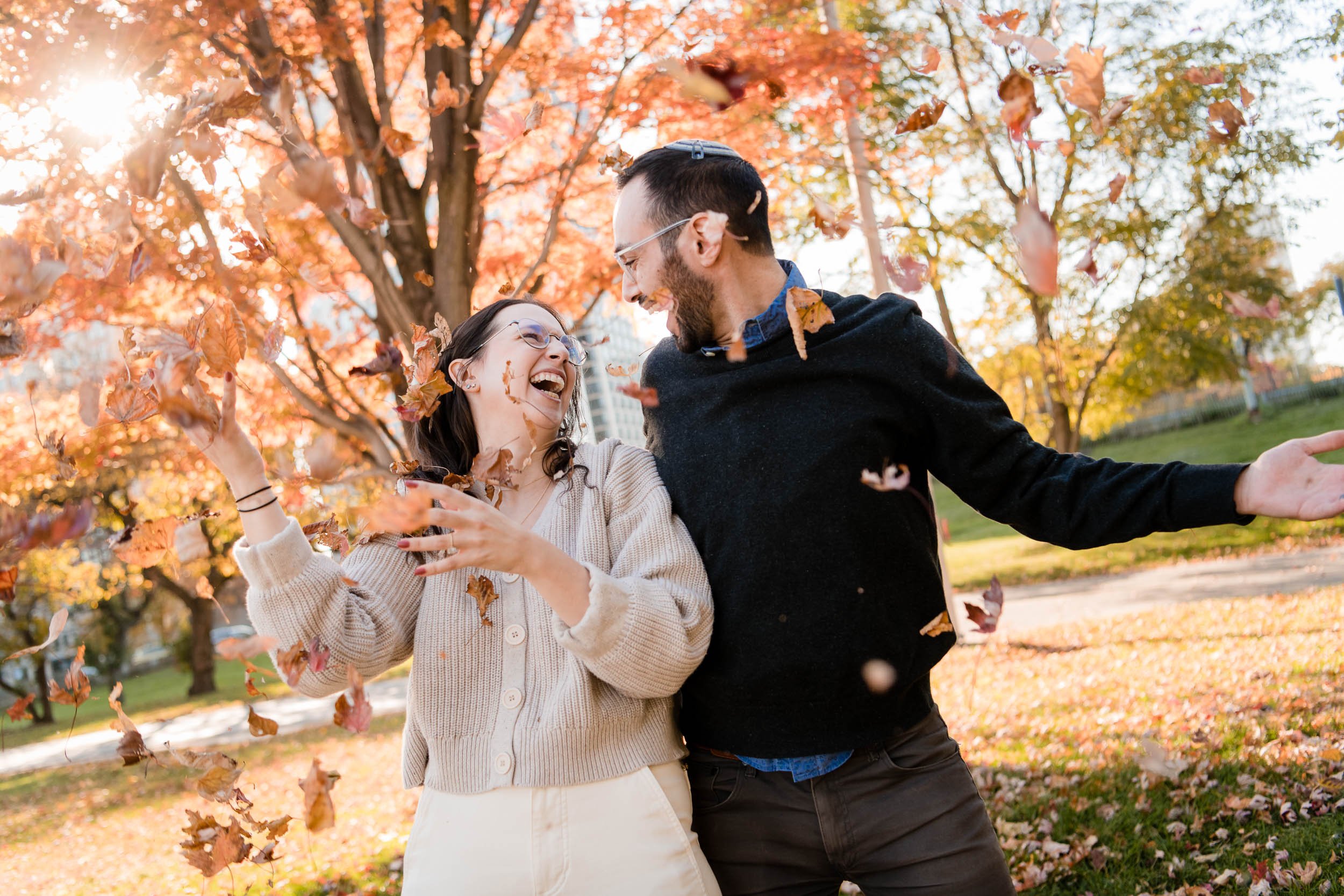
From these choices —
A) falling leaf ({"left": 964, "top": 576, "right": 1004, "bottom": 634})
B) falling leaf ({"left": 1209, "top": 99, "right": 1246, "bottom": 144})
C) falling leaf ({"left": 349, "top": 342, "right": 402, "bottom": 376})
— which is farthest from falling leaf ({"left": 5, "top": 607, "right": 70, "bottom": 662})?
falling leaf ({"left": 1209, "top": 99, "right": 1246, "bottom": 144})

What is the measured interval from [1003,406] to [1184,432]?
30.0 metres

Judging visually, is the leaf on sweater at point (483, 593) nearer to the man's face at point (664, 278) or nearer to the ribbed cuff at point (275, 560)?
the ribbed cuff at point (275, 560)

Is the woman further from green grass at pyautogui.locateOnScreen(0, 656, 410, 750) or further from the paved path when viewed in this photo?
green grass at pyautogui.locateOnScreen(0, 656, 410, 750)

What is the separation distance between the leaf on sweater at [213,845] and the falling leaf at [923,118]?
6.95 feet

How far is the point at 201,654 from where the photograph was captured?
21312 millimetres

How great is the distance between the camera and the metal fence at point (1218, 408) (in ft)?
75.1

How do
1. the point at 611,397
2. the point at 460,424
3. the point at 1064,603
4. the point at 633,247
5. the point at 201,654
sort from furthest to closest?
the point at 201,654 → the point at 1064,603 → the point at 611,397 → the point at 460,424 → the point at 633,247

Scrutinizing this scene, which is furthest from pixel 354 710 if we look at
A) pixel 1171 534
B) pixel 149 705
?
pixel 149 705

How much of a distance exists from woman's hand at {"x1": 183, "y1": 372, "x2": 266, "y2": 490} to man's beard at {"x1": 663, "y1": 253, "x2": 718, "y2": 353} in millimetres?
964

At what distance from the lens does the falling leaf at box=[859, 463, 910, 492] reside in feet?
6.81

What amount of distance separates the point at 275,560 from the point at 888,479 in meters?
1.23

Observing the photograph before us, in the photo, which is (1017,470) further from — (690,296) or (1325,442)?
(690,296)

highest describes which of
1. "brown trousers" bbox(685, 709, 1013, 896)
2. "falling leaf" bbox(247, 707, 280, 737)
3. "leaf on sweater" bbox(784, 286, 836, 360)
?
"leaf on sweater" bbox(784, 286, 836, 360)

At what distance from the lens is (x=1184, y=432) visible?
94.2 ft
